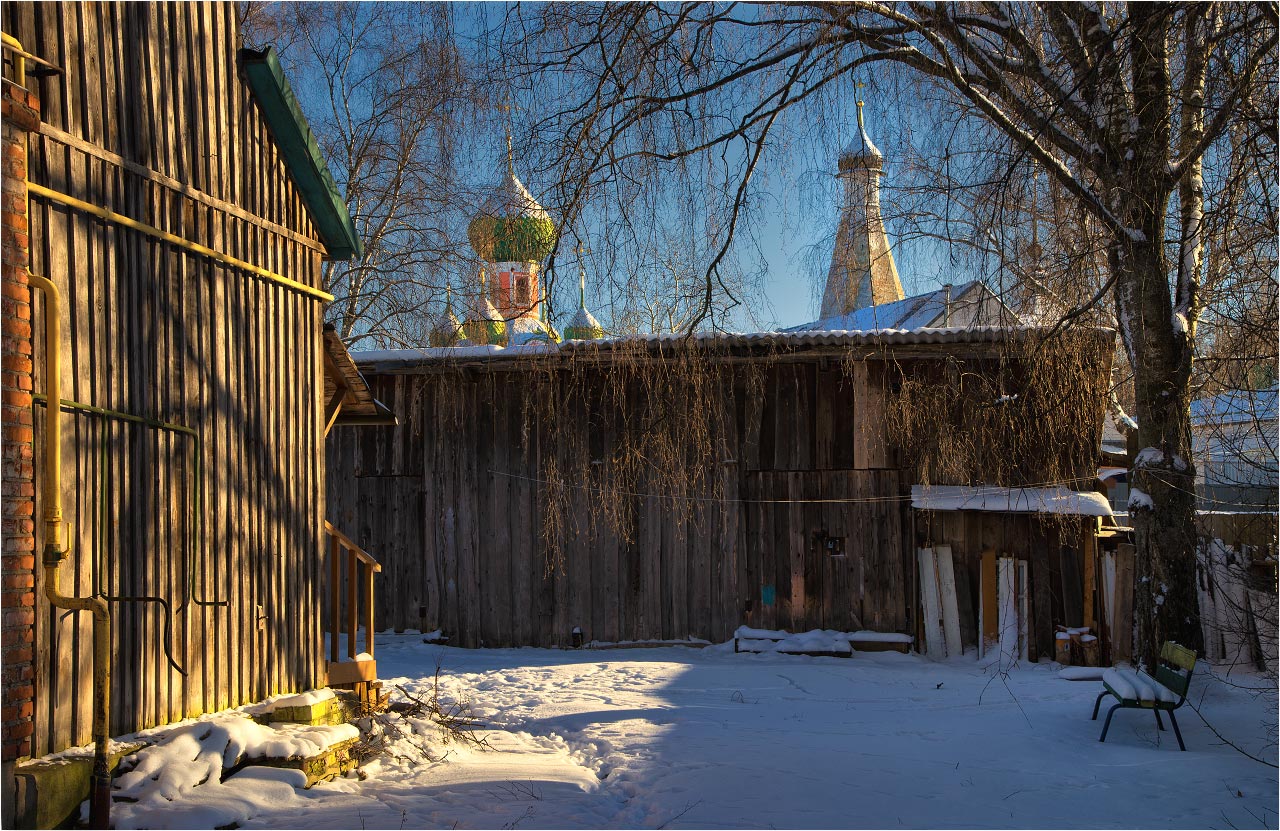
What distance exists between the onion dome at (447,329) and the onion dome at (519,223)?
478cm

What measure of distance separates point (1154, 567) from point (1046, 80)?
408cm

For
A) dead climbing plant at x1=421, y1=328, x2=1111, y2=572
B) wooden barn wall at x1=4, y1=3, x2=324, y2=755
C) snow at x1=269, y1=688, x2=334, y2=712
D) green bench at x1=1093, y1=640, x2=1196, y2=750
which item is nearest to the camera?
wooden barn wall at x1=4, y1=3, x2=324, y2=755

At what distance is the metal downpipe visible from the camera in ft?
15.5

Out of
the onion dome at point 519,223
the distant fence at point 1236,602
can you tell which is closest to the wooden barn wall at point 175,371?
the onion dome at point 519,223

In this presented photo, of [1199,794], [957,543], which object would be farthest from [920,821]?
[957,543]

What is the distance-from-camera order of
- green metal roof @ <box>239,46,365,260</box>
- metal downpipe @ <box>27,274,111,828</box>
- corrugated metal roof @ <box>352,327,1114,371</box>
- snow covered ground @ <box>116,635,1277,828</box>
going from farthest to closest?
corrugated metal roof @ <box>352,327,1114,371</box> < green metal roof @ <box>239,46,365,260</box> < snow covered ground @ <box>116,635,1277,828</box> < metal downpipe @ <box>27,274,111,828</box>

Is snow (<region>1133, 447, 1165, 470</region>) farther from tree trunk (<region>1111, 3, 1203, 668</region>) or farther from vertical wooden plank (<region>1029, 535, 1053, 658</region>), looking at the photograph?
vertical wooden plank (<region>1029, 535, 1053, 658</region>)

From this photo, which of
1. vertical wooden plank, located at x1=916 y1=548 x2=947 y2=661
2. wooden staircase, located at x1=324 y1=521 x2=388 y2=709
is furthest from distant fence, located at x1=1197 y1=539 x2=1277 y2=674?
wooden staircase, located at x1=324 y1=521 x2=388 y2=709

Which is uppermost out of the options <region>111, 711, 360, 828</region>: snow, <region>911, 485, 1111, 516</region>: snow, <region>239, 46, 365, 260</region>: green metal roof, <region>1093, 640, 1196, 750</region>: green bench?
<region>239, 46, 365, 260</region>: green metal roof

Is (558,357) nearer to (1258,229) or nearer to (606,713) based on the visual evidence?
(606,713)

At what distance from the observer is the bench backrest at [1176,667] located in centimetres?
718

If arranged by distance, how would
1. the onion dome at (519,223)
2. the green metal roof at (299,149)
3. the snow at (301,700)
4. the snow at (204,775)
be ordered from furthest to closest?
the green metal roof at (299,149) → the onion dome at (519,223) → the snow at (301,700) → the snow at (204,775)

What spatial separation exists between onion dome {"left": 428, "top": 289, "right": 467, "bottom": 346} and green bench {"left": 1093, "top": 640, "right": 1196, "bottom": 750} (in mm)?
7802

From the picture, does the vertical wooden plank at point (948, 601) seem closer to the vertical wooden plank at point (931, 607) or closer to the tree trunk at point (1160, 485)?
the vertical wooden plank at point (931, 607)
